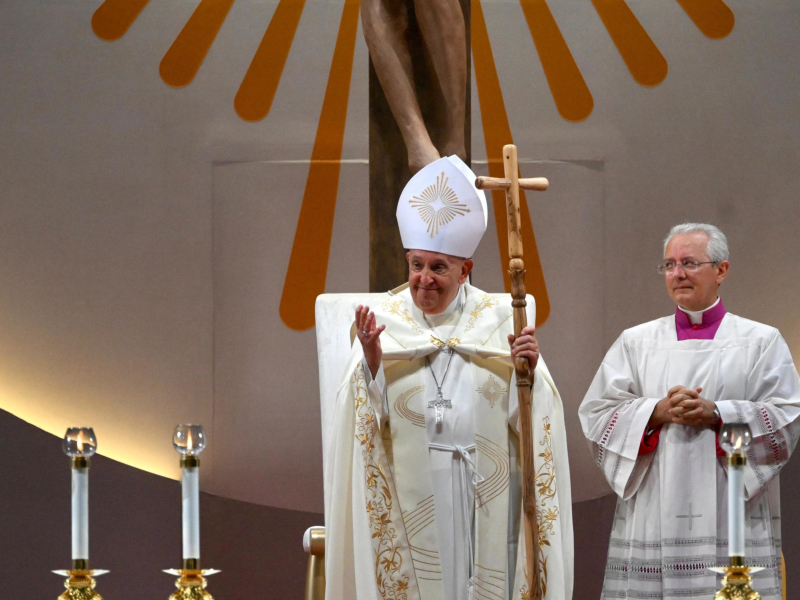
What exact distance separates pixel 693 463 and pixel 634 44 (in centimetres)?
275

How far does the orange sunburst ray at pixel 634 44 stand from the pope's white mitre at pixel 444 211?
2.49 meters

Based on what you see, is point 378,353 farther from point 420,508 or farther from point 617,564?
point 617,564

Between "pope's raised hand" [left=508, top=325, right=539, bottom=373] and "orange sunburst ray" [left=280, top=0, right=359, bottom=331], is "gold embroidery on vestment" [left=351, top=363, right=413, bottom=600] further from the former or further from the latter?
"orange sunburst ray" [left=280, top=0, right=359, bottom=331]

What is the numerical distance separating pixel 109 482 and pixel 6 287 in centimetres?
111

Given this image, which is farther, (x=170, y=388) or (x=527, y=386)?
(x=170, y=388)

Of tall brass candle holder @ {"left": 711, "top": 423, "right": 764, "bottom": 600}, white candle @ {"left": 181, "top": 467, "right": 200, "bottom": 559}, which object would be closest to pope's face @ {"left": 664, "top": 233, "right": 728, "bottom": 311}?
tall brass candle holder @ {"left": 711, "top": 423, "right": 764, "bottom": 600}

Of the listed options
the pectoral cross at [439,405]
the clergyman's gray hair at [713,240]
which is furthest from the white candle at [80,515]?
the clergyman's gray hair at [713,240]

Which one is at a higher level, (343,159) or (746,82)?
(746,82)

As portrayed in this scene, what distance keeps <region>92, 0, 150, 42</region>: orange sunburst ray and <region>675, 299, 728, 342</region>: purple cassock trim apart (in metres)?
3.27

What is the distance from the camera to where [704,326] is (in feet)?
11.9

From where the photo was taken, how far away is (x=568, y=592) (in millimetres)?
3113

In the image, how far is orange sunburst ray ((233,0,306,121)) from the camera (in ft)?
17.7

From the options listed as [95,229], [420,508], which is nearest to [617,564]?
[420,508]

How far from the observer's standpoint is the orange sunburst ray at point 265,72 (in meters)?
5.39
